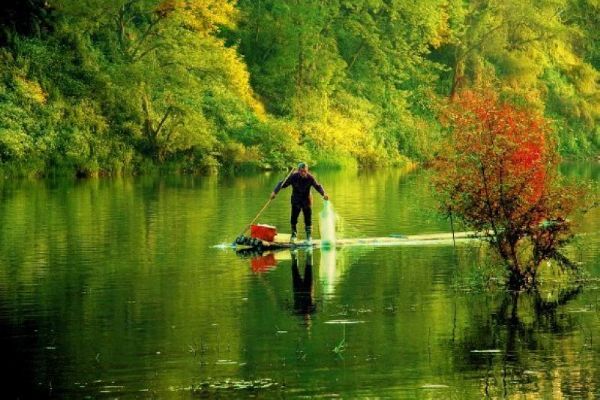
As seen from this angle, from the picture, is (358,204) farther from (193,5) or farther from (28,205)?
(193,5)

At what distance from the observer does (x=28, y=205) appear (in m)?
42.0

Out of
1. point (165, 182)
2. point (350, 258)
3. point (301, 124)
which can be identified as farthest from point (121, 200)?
point (301, 124)

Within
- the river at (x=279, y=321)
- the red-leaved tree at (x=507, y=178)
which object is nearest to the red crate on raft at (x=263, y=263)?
the river at (x=279, y=321)

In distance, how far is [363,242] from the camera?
30.1m

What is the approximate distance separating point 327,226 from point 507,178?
28.4 ft

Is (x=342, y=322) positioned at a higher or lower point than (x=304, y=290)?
lower

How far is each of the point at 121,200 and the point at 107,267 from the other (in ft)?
61.5

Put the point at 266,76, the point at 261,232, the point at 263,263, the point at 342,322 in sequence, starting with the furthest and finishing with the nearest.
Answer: the point at 266,76 < the point at 261,232 < the point at 263,263 < the point at 342,322

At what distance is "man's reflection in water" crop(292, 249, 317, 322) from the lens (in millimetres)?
20098

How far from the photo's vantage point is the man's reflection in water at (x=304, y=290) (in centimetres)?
2010

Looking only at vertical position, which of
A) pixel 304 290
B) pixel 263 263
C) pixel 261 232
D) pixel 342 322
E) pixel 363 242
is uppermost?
pixel 261 232

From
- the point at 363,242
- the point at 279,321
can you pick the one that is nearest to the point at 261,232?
the point at 363,242

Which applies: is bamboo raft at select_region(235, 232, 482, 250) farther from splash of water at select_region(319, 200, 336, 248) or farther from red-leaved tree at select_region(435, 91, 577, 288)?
red-leaved tree at select_region(435, 91, 577, 288)

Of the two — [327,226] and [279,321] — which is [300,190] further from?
[279,321]
